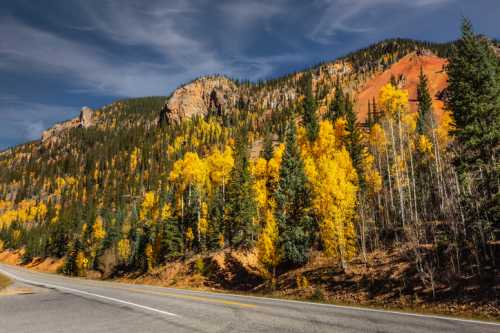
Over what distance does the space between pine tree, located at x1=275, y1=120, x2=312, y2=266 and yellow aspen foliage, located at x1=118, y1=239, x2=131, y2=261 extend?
145 ft

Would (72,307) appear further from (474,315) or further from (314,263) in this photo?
(314,263)

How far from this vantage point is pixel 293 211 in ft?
93.0

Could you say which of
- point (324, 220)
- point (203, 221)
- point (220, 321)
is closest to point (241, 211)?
point (203, 221)

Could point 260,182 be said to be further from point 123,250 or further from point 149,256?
point 123,250

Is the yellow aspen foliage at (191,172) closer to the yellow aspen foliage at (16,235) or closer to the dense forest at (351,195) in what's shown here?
the dense forest at (351,195)

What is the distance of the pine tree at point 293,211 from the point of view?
88.2 ft

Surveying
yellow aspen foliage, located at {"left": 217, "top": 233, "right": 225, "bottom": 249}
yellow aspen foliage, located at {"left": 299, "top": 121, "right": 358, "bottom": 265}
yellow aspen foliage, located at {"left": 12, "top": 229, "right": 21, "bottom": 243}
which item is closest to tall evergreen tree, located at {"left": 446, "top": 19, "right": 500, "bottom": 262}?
yellow aspen foliage, located at {"left": 299, "top": 121, "right": 358, "bottom": 265}

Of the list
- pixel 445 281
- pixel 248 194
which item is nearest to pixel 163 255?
pixel 248 194

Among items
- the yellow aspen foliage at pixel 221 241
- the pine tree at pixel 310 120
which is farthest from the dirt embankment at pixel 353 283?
the pine tree at pixel 310 120

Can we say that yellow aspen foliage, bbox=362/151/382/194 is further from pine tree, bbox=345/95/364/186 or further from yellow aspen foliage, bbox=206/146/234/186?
yellow aspen foliage, bbox=206/146/234/186

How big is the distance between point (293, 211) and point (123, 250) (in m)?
47.8

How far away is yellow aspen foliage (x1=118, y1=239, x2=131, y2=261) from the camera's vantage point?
203ft

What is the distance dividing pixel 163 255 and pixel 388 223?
104 ft

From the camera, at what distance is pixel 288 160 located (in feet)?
104
